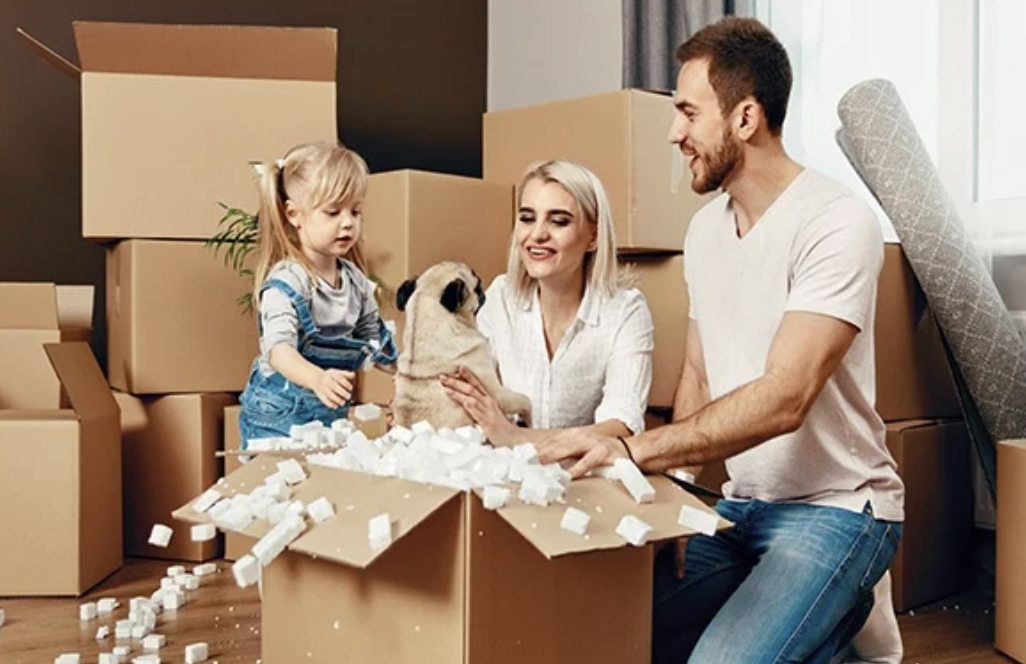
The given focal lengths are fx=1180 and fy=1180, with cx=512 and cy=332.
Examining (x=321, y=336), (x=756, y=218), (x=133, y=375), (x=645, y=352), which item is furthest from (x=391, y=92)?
(x=756, y=218)

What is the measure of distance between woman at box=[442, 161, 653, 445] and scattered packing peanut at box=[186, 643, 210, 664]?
65 centimetres

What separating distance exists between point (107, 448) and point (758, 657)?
157 cm

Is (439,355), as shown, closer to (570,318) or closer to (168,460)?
(570,318)

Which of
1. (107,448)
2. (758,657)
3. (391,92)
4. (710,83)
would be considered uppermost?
(391,92)

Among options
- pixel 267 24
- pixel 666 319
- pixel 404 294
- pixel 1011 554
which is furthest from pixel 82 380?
pixel 1011 554

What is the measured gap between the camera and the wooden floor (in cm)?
197

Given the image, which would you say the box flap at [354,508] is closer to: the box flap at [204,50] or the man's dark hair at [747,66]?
the man's dark hair at [747,66]

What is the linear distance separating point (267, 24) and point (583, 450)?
8.21ft

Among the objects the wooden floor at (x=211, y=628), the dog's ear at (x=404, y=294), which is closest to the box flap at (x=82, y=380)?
the wooden floor at (x=211, y=628)

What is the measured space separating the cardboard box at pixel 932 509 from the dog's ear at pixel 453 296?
944mm

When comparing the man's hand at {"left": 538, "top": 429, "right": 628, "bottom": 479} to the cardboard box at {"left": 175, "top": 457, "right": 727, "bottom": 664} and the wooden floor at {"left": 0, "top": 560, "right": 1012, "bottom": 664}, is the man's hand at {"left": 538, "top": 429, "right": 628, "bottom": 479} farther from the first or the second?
the wooden floor at {"left": 0, "top": 560, "right": 1012, "bottom": 664}

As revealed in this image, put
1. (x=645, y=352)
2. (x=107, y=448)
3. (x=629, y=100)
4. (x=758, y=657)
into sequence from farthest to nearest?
(x=107, y=448) < (x=629, y=100) < (x=645, y=352) < (x=758, y=657)

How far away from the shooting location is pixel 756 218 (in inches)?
65.8

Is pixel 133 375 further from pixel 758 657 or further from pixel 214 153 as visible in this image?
pixel 758 657
